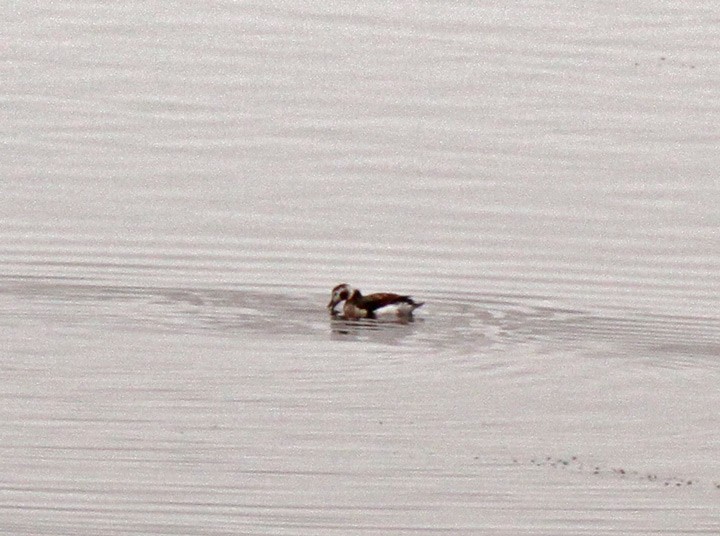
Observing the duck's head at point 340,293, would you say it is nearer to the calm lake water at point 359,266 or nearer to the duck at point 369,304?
the duck at point 369,304

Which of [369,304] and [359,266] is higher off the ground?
[359,266]

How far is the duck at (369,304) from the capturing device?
1716cm

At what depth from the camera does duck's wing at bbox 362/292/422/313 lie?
17203mm

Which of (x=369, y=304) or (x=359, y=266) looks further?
(x=359, y=266)

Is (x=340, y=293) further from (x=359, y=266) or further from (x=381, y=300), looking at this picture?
(x=359, y=266)

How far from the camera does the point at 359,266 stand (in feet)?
62.4

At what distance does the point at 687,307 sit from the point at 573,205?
3.59 m

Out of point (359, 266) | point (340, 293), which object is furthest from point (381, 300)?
point (359, 266)

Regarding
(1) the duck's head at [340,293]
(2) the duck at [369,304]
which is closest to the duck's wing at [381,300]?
(2) the duck at [369,304]

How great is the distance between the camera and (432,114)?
2458 cm

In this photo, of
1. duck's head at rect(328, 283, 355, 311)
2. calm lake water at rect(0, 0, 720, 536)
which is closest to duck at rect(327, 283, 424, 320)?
duck's head at rect(328, 283, 355, 311)

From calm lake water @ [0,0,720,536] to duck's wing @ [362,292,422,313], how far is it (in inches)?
8.4

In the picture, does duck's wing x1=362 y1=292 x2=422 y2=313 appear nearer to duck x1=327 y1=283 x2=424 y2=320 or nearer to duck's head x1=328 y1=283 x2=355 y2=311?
duck x1=327 y1=283 x2=424 y2=320

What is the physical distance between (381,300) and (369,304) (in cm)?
12
